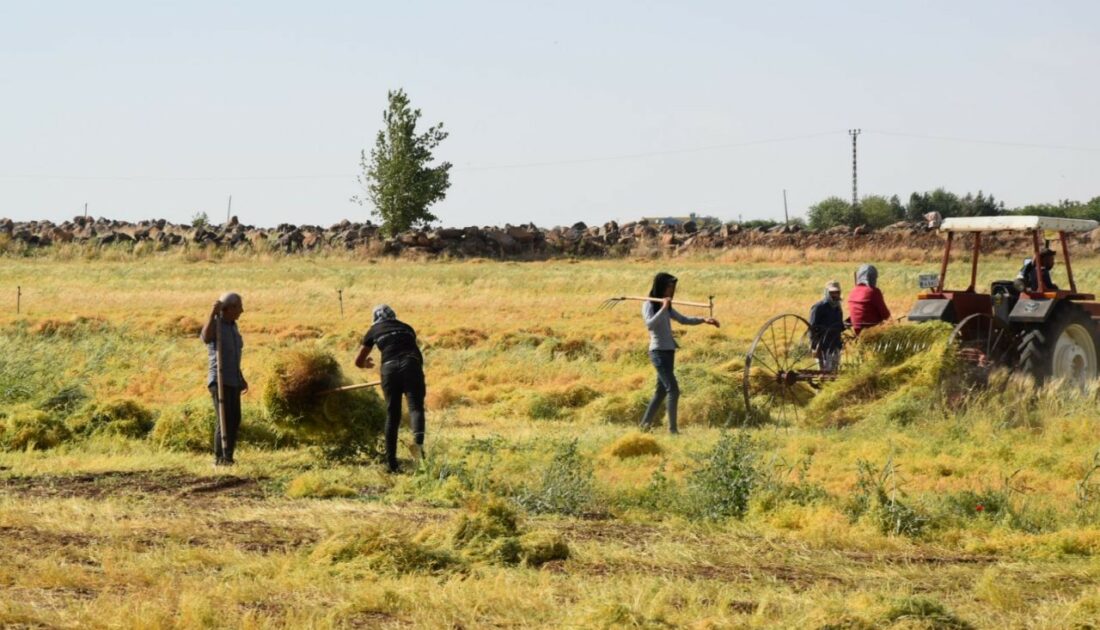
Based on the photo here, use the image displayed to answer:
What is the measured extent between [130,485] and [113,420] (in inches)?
119

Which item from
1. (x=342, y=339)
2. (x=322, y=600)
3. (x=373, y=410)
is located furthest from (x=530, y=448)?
(x=342, y=339)

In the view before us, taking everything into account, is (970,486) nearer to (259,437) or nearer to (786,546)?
(786,546)

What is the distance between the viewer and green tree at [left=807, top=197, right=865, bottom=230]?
87750 mm

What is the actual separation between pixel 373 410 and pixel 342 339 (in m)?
11.6

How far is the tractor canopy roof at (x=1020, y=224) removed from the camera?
1490 cm

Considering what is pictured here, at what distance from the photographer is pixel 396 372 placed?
504 inches

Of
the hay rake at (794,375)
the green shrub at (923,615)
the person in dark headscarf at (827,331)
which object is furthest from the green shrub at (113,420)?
the green shrub at (923,615)

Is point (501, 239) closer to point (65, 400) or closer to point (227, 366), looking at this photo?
point (65, 400)

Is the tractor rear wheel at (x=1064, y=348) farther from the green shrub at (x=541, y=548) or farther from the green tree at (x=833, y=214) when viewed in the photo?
the green tree at (x=833, y=214)

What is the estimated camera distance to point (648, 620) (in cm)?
709

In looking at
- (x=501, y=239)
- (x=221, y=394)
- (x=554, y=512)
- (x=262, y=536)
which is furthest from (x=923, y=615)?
(x=501, y=239)

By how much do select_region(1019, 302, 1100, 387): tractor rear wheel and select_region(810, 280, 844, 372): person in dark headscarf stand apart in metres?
1.85

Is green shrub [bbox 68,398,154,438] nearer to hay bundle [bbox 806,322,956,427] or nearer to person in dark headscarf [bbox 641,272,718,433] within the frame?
person in dark headscarf [bbox 641,272,718,433]

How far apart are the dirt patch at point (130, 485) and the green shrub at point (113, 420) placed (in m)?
2.14
